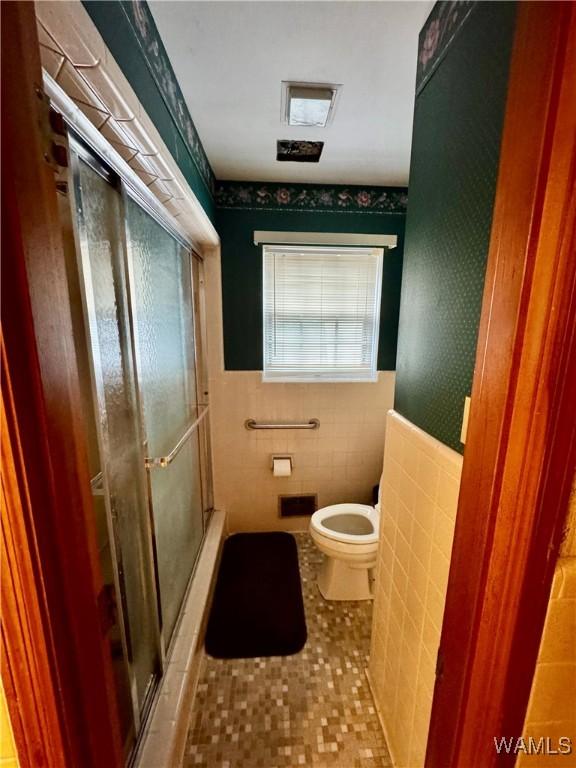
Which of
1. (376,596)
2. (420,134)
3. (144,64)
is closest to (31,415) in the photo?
(144,64)

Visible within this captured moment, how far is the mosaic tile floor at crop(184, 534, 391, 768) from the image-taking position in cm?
116

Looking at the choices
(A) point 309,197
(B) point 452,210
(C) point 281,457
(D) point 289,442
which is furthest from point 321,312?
(B) point 452,210

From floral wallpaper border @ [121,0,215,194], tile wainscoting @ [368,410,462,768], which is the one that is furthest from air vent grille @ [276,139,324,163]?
tile wainscoting @ [368,410,462,768]

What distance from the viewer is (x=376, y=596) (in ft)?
4.26

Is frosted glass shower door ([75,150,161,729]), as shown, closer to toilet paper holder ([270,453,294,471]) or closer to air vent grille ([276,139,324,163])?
air vent grille ([276,139,324,163])

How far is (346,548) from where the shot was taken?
170cm

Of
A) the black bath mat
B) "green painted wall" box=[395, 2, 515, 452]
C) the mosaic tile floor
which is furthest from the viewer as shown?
the black bath mat

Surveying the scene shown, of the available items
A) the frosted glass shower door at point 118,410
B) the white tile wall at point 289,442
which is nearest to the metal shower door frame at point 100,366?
the frosted glass shower door at point 118,410

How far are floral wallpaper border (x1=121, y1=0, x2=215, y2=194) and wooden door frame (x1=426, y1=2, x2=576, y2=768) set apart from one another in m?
0.95

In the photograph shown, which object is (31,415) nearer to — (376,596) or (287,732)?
(376,596)

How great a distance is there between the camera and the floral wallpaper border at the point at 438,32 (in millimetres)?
772

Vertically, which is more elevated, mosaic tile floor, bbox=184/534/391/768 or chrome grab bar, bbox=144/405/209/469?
chrome grab bar, bbox=144/405/209/469

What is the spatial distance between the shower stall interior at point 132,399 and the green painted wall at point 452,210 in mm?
912

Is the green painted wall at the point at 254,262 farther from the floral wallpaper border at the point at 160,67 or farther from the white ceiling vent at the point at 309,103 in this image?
the white ceiling vent at the point at 309,103
